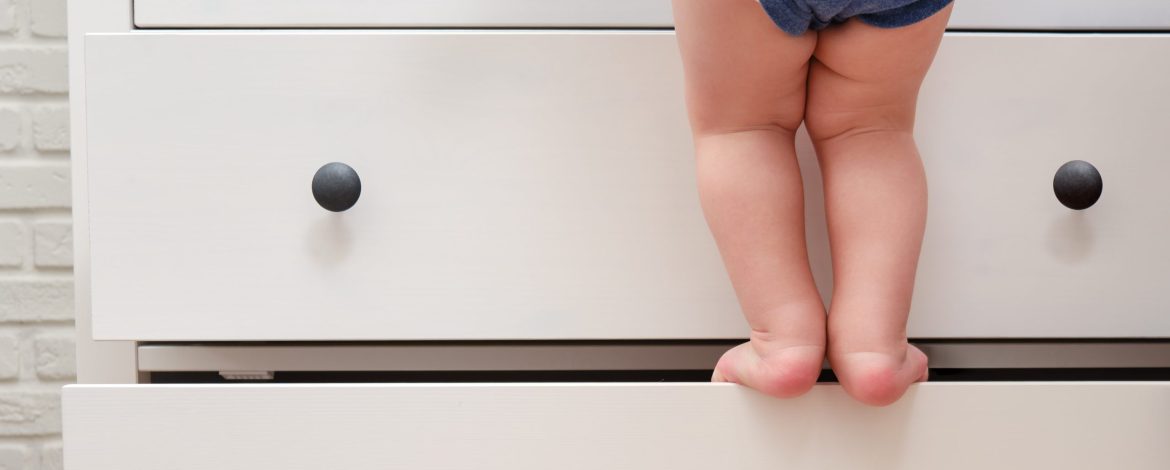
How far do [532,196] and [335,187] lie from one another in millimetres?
122

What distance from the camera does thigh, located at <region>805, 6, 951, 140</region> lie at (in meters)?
0.47

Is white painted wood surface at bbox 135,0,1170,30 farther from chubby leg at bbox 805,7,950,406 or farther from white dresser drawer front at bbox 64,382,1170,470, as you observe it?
white dresser drawer front at bbox 64,382,1170,470

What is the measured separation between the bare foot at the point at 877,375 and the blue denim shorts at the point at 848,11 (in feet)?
0.57

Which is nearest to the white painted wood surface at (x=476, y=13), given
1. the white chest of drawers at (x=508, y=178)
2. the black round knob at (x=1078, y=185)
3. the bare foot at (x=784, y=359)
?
the white chest of drawers at (x=508, y=178)

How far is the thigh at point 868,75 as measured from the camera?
1.53 feet

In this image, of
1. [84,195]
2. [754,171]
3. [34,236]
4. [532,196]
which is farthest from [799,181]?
[34,236]

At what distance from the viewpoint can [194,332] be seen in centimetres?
56

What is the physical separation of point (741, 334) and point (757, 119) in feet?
0.47

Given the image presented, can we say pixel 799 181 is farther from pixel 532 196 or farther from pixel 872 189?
pixel 532 196

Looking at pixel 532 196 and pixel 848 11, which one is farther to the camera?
pixel 532 196

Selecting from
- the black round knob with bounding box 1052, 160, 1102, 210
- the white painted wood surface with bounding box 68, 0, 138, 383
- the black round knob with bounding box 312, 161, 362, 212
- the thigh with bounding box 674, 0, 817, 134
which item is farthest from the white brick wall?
the black round knob with bounding box 1052, 160, 1102, 210

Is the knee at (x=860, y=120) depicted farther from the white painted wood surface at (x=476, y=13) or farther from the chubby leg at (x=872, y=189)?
the white painted wood surface at (x=476, y=13)

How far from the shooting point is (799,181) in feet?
1.72

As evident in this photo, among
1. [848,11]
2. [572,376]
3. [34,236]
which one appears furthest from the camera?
[34,236]
